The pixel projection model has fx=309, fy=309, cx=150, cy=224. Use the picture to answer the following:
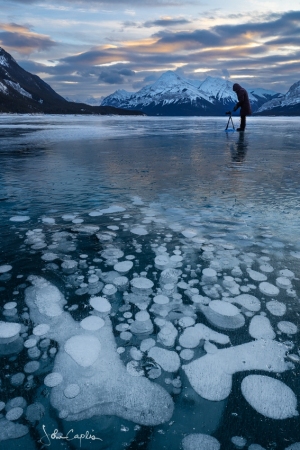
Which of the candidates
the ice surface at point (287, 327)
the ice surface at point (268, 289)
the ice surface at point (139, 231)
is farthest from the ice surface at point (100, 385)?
the ice surface at point (139, 231)

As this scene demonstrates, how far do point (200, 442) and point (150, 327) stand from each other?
34.4 inches

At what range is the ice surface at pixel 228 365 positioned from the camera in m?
1.86

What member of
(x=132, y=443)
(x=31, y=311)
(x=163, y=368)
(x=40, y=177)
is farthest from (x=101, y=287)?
(x=40, y=177)

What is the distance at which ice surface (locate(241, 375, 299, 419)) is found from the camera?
172cm

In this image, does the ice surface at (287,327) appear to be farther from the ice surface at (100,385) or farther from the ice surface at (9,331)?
the ice surface at (9,331)

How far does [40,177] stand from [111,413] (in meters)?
6.76

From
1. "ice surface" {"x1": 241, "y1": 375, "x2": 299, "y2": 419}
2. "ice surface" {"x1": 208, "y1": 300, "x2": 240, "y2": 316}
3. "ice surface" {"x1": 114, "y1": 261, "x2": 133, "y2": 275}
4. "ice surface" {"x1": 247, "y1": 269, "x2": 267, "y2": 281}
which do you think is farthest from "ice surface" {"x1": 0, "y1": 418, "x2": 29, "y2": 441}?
"ice surface" {"x1": 247, "y1": 269, "x2": 267, "y2": 281}

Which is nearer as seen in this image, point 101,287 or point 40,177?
point 101,287

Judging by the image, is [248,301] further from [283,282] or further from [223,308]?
[283,282]

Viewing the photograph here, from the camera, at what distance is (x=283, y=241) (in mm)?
3818

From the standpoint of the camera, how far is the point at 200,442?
A: 1556mm

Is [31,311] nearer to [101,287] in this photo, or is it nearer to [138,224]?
[101,287]

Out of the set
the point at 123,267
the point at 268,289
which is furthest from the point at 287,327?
the point at 123,267
